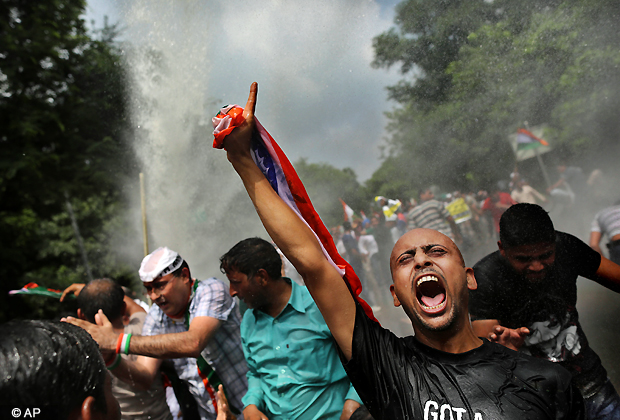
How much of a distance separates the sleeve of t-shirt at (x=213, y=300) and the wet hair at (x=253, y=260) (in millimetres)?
210

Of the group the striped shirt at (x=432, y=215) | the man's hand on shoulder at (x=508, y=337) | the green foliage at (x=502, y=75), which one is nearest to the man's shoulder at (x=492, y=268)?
the man's hand on shoulder at (x=508, y=337)

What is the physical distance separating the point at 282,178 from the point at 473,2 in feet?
12.9

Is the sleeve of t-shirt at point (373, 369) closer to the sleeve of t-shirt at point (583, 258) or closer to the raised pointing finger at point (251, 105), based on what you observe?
the raised pointing finger at point (251, 105)

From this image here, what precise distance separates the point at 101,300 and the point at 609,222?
3831mm

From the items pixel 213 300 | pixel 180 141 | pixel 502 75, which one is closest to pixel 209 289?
pixel 213 300

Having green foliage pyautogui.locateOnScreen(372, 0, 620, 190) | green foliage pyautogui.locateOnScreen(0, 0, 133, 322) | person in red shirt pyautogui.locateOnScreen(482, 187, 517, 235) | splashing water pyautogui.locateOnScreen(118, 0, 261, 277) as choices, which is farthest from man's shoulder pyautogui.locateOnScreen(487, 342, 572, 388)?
green foliage pyautogui.locateOnScreen(0, 0, 133, 322)

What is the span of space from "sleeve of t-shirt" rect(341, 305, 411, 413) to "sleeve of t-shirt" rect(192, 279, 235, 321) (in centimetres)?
144

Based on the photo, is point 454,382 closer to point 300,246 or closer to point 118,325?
point 300,246

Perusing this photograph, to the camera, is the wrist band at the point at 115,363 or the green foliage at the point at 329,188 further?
the green foliage at the point at 329,188

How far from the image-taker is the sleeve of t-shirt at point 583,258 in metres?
2.32

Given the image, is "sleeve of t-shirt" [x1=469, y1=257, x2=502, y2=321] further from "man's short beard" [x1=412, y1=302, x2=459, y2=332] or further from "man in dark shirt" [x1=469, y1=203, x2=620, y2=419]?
"man's short beard" [x1=412, y1=302, x2=459, y2=332]

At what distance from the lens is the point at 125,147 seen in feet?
32.7

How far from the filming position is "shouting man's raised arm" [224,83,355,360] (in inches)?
57.0

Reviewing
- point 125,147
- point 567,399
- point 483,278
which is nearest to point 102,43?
point 125,147
